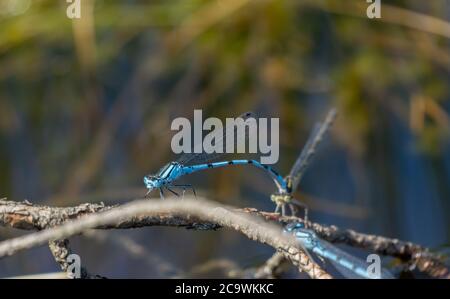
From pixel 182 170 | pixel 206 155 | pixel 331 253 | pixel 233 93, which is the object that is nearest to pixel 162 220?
pixel 331 253

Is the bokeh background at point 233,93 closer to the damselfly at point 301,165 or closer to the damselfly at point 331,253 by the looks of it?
the damselfly at point 301,165

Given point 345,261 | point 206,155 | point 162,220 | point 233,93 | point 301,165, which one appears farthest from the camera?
point 233,93

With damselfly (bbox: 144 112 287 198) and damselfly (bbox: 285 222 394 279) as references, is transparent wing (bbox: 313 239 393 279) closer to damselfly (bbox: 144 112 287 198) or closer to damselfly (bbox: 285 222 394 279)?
damselfly (bbox: 285 222 394 279)

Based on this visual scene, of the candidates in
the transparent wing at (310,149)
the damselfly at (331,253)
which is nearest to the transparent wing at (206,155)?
the transparent wing at (310,149)

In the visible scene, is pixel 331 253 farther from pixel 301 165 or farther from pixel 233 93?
pixel 233 93

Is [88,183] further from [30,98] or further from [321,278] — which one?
[321,278]
